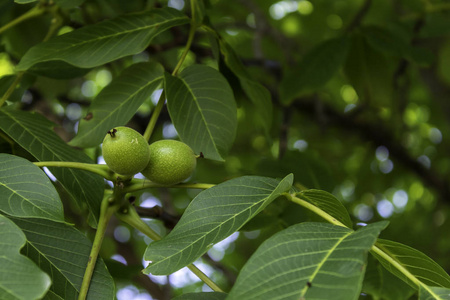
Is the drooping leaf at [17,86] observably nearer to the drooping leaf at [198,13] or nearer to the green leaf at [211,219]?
the drooping leaf at [198,13]

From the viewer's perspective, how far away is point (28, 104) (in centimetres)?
236

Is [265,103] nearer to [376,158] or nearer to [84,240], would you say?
[84,240]

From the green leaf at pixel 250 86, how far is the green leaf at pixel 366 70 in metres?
0.69

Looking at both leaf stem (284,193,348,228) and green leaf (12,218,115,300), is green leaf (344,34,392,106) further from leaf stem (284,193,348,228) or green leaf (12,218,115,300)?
green leaf (12,218,115,300)

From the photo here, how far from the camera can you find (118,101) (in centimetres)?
123

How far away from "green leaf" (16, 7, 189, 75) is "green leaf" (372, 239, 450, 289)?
2.19 feet

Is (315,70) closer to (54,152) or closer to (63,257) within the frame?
(54,152)

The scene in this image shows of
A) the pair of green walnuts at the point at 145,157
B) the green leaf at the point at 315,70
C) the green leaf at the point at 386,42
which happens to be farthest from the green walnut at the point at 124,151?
the green leaf at the point at 386,42

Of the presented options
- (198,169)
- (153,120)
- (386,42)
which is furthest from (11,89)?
(198,169)

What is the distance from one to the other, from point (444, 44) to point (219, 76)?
1803 mm

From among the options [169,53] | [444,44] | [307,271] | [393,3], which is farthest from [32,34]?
[393,3]

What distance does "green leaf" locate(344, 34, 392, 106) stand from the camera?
1975 mm

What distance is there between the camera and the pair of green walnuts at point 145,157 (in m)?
0.91

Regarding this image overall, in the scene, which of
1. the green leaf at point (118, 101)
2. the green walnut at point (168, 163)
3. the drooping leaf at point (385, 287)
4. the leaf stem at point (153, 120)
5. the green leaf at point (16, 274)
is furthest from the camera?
the drooping leaf at point (385, 287)
